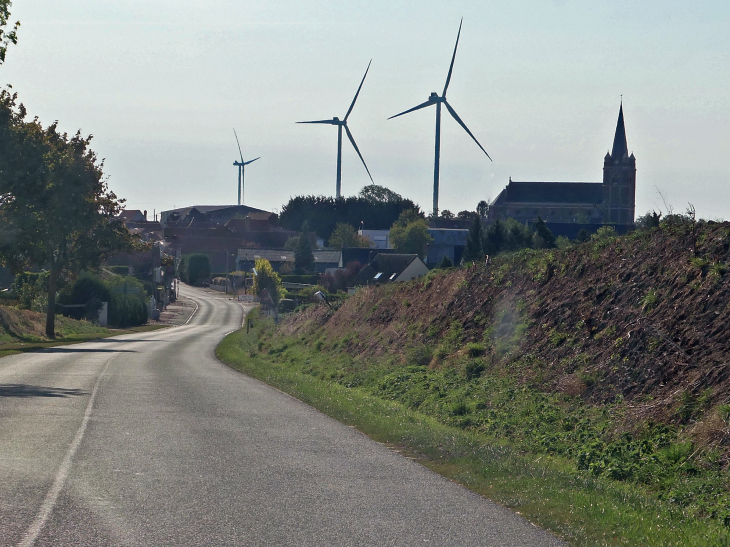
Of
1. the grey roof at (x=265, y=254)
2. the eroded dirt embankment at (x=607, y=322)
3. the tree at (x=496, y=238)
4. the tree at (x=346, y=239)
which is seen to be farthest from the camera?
the tree at (x=346, y=239)

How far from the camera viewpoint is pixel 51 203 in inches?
1425

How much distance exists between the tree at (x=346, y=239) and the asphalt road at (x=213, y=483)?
15547 cm

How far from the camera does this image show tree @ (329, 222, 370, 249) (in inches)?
6924

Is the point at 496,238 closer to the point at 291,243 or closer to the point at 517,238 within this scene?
the point at 517,238

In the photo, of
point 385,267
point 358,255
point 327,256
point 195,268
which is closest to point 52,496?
point 385,267

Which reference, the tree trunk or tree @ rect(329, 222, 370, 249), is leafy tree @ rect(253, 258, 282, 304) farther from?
the tree trunk

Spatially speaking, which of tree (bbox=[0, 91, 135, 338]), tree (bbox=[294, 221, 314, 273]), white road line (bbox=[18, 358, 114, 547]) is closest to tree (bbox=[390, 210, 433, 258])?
tree (bbox=[294, 221, 314, 273])

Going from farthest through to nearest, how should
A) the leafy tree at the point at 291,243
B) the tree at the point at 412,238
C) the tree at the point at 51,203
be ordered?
the leafy tree at the point at 291,243 → the tree at the point at 412,238 → the tree at the point at 51,203

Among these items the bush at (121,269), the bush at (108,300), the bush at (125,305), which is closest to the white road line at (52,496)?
the bush at (108,300)

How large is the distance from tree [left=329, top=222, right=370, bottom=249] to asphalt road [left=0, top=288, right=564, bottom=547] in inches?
6121

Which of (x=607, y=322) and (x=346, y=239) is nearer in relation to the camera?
(x=607, y=322)

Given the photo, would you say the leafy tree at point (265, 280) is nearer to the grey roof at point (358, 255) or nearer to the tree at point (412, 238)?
the grey roof at point (358, 255)

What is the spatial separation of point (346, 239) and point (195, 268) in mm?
31826

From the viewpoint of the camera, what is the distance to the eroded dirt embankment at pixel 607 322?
14344 mm
